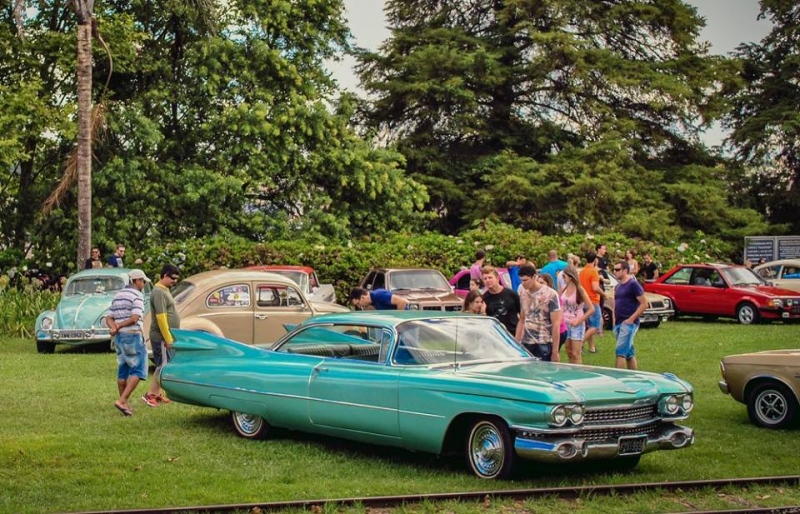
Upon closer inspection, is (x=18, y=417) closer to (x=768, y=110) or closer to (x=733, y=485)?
(x=733, y=485)

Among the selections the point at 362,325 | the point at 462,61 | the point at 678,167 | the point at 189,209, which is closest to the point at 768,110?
the point at 678,167

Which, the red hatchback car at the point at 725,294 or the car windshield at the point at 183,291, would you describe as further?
the red hatchback car at the point at 725,294

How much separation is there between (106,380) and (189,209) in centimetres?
1761

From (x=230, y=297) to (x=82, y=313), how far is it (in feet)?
14.5

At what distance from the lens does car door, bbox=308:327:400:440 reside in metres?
9.93

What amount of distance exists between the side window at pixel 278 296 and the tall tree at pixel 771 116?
31572 mm

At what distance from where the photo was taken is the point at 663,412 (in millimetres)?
9562

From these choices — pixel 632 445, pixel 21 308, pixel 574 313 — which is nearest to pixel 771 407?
pixel 574 313

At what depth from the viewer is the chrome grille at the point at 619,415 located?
9125 mm

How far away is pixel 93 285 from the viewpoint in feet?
74.5

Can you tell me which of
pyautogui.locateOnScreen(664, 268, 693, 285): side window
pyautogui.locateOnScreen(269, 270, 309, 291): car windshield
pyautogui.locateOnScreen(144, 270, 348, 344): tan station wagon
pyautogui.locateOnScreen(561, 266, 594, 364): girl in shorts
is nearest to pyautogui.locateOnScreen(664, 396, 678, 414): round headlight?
pyautogui.locateOnScreen(561, 266, 594, 364): girl in shorts

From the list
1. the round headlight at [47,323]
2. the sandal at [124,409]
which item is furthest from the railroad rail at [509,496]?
the round headlight at [47,323]

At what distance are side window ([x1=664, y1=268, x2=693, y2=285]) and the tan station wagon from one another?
1364 cm

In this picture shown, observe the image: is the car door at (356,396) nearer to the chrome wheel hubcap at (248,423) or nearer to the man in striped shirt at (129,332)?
the chrome wheel hubcap at (248,423)
